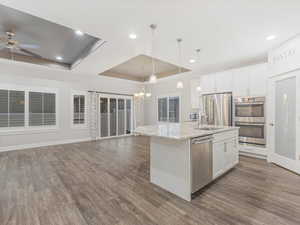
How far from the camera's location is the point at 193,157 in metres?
2.09

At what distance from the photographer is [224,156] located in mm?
2797

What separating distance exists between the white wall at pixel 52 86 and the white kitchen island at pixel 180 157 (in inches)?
187

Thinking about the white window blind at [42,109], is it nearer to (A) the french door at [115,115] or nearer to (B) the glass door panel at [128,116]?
(A) the french door at [115,115]

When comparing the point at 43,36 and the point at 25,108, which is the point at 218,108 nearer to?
the point at 43,36

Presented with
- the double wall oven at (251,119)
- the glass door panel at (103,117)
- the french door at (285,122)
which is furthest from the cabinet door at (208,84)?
the glass door panel at (103,117)

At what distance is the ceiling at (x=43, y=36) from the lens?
2.84 metres

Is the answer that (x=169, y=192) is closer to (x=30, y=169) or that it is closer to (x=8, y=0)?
(x=30, y=169)

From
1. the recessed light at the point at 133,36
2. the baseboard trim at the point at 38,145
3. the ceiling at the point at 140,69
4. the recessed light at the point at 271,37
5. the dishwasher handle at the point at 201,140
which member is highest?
the ceiling at the point at 140,69

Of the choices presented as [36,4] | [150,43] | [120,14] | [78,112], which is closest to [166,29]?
[150,43]

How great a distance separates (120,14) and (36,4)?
1.21 meters

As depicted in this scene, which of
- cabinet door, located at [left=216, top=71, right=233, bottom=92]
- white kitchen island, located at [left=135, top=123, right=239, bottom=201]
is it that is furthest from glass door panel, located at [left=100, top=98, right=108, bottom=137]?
cabinet door, located at [left=216, top=71, right=233, bottom=92]

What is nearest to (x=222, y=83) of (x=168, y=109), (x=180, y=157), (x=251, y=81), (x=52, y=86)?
(x=251, y=81)

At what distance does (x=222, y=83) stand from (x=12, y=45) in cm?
573

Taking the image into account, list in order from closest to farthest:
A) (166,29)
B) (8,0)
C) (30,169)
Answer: (8,0)
(166,29)
(30,169)
